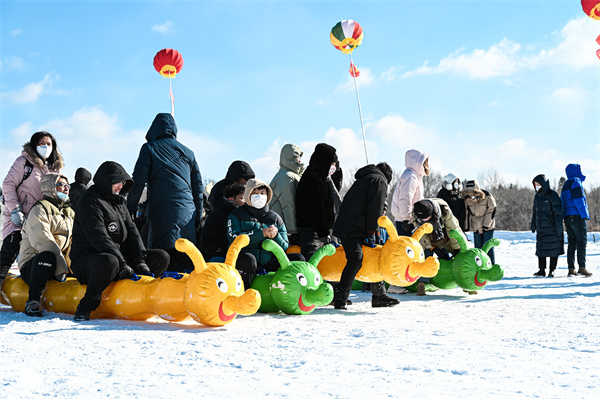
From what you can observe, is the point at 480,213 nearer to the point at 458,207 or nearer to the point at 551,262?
the point at 458,207

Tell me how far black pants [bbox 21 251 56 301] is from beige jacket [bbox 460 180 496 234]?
6524 millimetres

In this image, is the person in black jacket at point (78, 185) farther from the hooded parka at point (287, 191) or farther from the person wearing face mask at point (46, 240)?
the hooded parka at point (287, 191)

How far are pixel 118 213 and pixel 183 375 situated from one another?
2565 millimetres

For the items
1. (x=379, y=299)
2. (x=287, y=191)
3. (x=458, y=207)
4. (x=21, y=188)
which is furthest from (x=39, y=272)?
(x=458, y=207)

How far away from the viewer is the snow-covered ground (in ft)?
8.73

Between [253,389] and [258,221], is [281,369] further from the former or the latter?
[258,221]

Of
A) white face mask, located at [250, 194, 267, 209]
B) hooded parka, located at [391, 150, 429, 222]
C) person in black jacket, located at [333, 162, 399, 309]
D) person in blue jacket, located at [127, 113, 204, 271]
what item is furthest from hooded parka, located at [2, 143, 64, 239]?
hooded parka, located at [391, 150, 429, 222]

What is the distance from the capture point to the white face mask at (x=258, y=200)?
216 inches

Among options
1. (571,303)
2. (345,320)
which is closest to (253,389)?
(345,320)

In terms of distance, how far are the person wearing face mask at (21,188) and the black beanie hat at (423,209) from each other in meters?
4.15

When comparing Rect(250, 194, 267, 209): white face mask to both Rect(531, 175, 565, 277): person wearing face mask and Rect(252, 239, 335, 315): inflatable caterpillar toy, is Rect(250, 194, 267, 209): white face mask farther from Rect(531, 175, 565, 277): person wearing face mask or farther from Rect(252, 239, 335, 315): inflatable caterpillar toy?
Rect(531, 175, 565, 277): person wearing face mask

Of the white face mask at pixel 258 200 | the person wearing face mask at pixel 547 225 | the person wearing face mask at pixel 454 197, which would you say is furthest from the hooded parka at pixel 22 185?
the person wearing face mask at pixel 547 225

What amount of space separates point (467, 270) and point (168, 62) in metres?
8.18

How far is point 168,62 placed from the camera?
12.0 m
